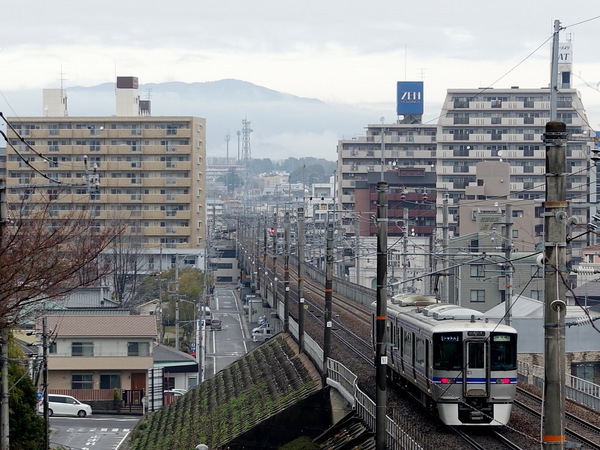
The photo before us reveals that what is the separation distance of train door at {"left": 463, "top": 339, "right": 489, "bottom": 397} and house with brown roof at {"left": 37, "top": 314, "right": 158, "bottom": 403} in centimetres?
2547

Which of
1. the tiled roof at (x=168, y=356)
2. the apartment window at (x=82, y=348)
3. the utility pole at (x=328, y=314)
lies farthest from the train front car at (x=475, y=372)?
the tiled roof at (x=168, y=356)

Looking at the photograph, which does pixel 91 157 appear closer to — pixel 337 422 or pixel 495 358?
pixel 337 422

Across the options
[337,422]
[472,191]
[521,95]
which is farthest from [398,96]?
[337,422]

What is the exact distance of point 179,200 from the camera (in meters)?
82.8

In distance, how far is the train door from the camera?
673 inches

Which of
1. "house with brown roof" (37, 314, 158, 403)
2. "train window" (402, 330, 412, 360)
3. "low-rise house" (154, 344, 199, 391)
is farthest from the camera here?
"low-rise house" (154, 344, 199, 391)

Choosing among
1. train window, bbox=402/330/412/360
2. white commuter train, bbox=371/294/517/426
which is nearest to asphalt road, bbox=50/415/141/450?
train window, bbox=402/330/412/360

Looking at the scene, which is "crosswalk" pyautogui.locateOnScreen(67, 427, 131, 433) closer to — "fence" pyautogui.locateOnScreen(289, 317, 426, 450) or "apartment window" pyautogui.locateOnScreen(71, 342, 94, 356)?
"apartment window" pyautogui.locateOnScreen(71, 342, 94, 356)

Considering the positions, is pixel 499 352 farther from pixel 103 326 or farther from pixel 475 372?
pixel 103 326

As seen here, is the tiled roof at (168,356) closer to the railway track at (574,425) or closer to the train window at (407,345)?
the railway track at (574,425)

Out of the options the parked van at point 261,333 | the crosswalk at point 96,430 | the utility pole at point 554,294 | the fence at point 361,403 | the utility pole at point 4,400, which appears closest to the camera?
the utility pole at point 554,294

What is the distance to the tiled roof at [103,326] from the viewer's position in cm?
4094

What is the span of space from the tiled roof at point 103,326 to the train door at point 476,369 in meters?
25.5

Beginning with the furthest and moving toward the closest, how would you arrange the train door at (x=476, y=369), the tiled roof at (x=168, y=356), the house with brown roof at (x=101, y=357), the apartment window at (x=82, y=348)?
the tiled roof at (x=168, y=356) → the apartment window at (x=82, y=348) → the house with brown roof at (x=101, y=357) → the train door at (x=476, y=369)
